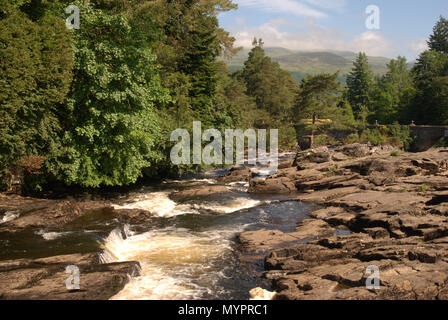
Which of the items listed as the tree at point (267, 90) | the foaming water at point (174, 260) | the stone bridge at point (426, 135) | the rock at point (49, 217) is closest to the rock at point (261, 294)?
the foaming water at point (174, 260)

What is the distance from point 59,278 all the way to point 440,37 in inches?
3327

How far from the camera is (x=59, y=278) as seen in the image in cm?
1056

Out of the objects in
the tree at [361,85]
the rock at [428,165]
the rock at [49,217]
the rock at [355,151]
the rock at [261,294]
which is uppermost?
the tree at [361,85]

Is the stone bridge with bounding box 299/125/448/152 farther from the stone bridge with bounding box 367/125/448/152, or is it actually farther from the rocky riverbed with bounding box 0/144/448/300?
the rocky riverbed with bounding box 0/144/448/300

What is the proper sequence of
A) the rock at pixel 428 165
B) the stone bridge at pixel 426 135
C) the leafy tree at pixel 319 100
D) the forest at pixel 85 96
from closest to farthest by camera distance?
the forest at pixel 85 96 → the rock at pixel 428 165 → the stone bridge at pixel 426 135 → the leafy tree at pixel 319 100

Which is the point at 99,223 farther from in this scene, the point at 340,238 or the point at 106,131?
the point at 340,238

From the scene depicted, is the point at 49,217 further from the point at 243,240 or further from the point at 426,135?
the point at 426,135

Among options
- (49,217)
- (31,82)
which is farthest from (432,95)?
(49,217)

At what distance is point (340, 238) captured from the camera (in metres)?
14.2

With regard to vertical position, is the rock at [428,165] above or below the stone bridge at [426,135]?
below

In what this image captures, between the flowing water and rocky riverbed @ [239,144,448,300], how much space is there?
3.67ft

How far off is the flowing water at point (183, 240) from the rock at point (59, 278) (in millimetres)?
426

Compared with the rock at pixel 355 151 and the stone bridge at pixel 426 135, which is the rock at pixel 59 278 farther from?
the stone bridge at pixel 426 135

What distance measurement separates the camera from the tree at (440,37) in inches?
2844
